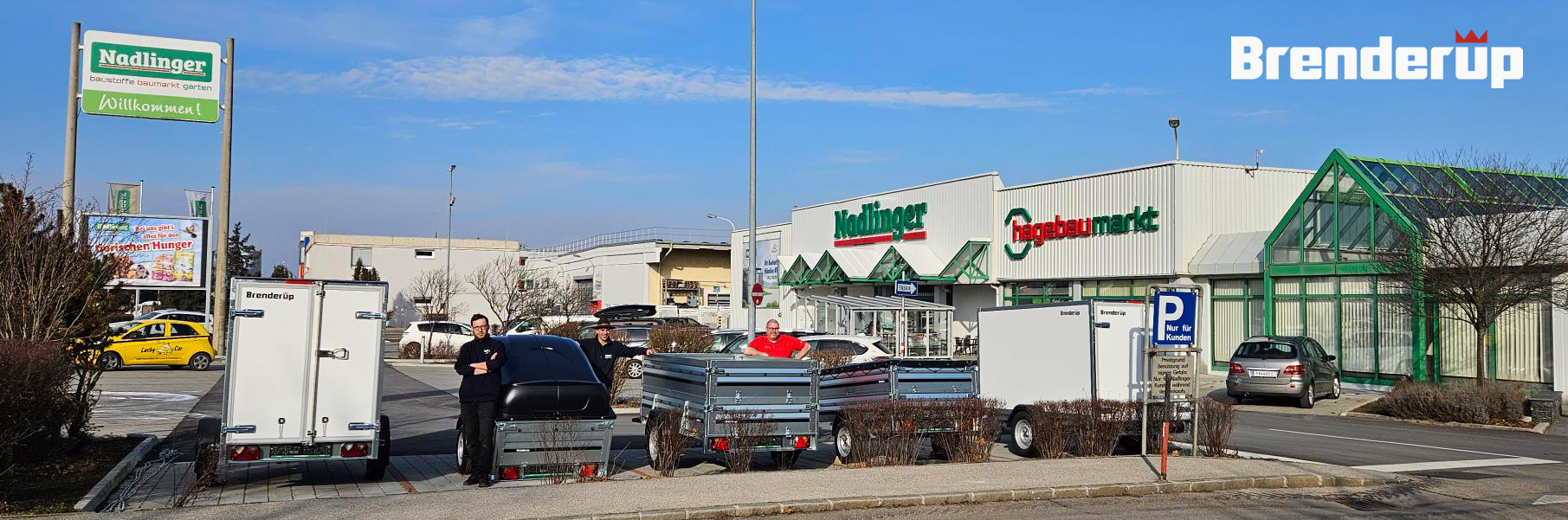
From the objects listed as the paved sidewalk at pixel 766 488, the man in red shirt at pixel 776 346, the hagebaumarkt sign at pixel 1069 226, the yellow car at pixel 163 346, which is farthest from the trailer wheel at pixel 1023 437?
the yellow car at pixel 163 346

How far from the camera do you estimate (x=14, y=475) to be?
431 inches

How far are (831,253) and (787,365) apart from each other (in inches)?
1422

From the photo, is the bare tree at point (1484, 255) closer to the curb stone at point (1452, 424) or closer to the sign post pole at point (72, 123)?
the curb stone at point (1452, 424)

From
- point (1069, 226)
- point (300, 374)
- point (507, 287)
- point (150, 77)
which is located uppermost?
point (150, 77)

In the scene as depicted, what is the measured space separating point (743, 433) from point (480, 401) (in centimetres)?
259

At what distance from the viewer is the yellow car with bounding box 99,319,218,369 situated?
31734mm

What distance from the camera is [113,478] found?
1107 centimetres

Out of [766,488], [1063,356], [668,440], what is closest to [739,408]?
[668,440]

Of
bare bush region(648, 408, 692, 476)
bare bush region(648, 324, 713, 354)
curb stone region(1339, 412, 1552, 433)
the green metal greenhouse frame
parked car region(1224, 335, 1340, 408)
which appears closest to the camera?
bare bush region(648, 408, 692, 476)

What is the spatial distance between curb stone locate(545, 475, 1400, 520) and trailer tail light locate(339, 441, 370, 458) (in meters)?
2.69

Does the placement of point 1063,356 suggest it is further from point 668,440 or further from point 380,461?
point 380,461

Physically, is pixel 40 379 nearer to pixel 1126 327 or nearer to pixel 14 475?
pixel 14 475

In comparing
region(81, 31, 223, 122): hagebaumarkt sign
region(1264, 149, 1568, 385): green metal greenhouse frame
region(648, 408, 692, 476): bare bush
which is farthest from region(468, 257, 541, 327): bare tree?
region(648, 408, 692, 476): bare bush

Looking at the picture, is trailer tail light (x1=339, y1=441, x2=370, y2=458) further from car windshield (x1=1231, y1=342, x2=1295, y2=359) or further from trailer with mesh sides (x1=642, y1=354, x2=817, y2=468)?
car windshield (x1=1231, y1=342, x2=1295, y2=359)
